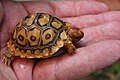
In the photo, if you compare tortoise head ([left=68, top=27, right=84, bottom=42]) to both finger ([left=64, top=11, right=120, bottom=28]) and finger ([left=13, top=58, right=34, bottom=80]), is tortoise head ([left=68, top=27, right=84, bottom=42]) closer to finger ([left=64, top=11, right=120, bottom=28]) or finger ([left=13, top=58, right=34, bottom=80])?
finger ([left=64, top=11, right=120, bottom=28])

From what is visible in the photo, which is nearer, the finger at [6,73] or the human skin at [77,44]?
the finger at [6,73]

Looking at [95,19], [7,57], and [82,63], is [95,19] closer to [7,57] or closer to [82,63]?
[82,63]

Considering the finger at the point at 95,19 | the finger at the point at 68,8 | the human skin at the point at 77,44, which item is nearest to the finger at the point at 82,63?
the human skin at the point at 77,44

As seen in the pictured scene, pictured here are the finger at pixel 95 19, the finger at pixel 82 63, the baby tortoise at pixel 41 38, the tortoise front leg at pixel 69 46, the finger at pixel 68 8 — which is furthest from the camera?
the finger at pixel 68 8

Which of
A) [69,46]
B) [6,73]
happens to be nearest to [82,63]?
[69,46]

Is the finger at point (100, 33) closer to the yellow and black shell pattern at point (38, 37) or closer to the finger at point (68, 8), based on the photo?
the yellow and black shell pattern at point (38, 37)

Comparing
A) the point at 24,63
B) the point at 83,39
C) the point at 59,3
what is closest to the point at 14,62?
the point at 24,63
